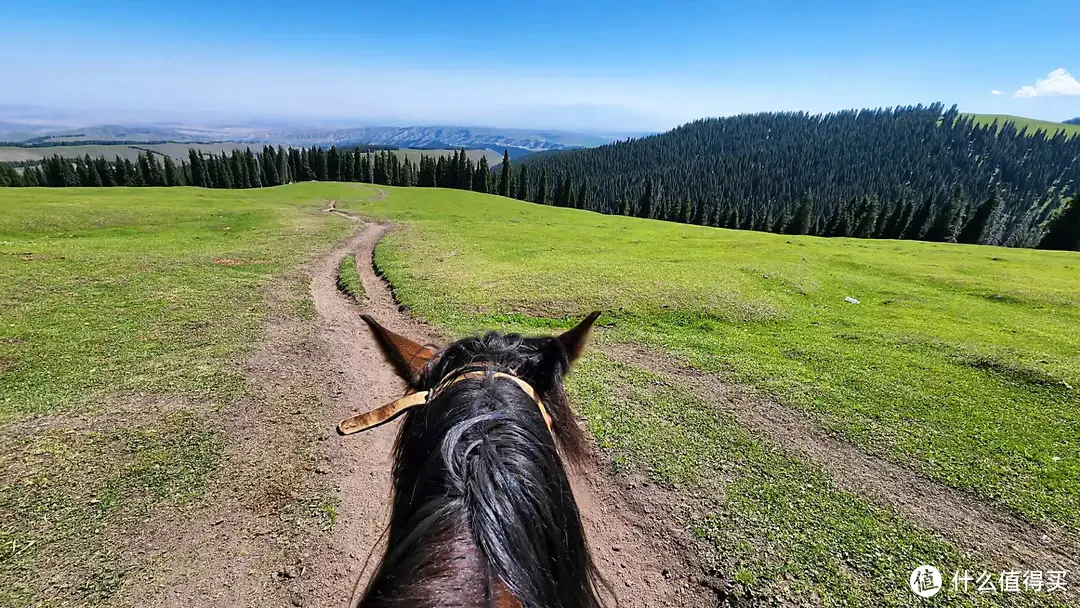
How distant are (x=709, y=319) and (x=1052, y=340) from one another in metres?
9.09

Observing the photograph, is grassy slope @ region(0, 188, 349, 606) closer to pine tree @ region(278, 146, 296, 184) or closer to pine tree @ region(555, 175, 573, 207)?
Answer: pine tree @ region(555, 175, 573, 207)

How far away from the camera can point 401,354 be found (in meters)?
2.98

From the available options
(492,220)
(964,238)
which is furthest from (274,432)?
(964,238)

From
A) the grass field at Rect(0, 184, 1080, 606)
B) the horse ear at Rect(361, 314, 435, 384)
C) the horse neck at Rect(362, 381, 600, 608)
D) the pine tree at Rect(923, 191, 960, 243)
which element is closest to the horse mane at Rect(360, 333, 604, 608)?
the horse neck at Rect(362, 381, 600, 608)

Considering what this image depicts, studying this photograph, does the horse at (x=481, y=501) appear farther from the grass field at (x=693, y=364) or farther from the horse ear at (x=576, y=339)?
the grass field at (x=693, y=364)

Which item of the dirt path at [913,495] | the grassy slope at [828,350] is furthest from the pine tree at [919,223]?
the dirt path at [913,495]

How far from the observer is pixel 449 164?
84.5 meters

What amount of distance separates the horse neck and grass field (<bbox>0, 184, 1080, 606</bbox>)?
4.88m

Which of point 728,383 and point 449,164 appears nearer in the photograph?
point 728,383

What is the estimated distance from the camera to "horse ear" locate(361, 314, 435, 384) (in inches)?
115

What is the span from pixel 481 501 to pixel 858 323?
16317 mm

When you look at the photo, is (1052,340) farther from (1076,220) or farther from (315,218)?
(1076,220)

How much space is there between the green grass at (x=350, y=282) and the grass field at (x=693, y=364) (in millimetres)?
1475

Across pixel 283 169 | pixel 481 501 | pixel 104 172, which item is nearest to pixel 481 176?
pixel 283 169
